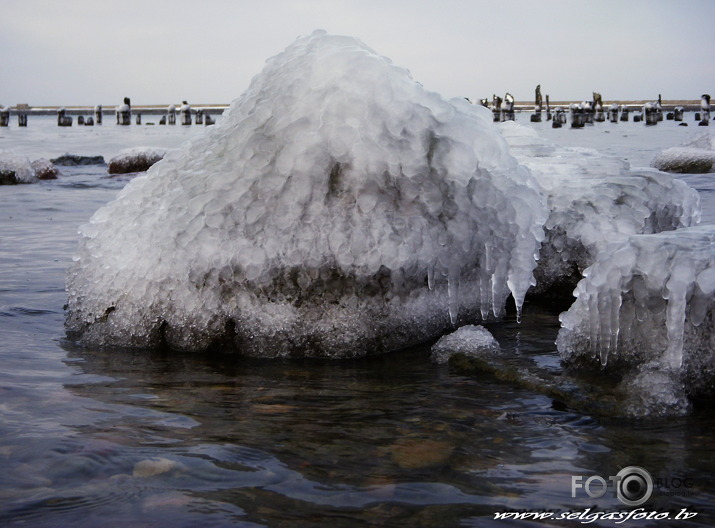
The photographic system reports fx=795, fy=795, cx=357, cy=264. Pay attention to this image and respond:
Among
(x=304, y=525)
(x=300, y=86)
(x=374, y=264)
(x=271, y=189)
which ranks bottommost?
(x=304, y=525)

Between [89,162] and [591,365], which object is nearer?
[591,365]

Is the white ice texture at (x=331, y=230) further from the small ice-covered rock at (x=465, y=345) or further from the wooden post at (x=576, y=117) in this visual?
the wooden post at (x=576, y=117)

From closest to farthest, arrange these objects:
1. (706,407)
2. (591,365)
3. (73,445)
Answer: (73,445)
(706,407)
(591,365)

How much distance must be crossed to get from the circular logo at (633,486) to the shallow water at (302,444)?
3 cm

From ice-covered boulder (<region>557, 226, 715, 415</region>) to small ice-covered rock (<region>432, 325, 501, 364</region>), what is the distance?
0.35 metres

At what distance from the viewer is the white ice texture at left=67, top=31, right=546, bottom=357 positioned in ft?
12.7

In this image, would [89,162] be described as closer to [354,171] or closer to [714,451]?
[354,171]

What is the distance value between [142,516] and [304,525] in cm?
43

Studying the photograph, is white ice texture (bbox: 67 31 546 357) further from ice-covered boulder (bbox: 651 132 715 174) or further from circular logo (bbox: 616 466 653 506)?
ice-covered boulder (bbox: 651 132 715 174)

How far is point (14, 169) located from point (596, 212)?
11575 mm

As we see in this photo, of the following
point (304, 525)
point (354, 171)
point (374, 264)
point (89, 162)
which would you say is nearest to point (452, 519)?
point (304, 525)

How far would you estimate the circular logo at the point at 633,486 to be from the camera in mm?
2211

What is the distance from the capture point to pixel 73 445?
255 centimetres

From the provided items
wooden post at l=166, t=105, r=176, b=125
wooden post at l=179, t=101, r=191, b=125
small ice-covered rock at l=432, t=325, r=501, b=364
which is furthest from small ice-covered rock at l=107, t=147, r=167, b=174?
wooden post at l=166, t=105, r=176, b=125
